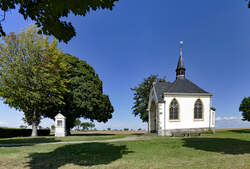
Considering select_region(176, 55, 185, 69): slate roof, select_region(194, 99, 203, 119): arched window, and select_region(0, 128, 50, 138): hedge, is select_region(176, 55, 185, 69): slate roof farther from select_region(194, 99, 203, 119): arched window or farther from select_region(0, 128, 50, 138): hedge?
select_region(0, 128, 50, 138): hedge

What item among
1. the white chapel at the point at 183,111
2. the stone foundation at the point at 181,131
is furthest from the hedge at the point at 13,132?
the white chapel at the point at 183,111

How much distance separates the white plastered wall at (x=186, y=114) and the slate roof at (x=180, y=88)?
906 mm

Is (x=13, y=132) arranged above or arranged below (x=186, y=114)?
below

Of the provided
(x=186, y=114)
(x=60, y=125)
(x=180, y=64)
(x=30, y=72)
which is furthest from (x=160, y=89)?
(x=30, y=72)

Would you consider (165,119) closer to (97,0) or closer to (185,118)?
(185,118)

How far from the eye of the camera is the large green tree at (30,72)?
20500 millimetres

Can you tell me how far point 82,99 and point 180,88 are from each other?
15814 mm

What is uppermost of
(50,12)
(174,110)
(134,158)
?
(50,12)

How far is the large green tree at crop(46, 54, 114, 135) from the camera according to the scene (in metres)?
24.0

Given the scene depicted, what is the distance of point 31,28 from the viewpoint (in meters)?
22.6

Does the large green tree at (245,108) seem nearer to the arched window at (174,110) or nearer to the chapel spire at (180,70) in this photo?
the chapel spire at (180,70)

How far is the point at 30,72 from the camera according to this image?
21500 millimetres

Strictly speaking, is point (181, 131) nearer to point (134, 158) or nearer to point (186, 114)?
point (186, 114)

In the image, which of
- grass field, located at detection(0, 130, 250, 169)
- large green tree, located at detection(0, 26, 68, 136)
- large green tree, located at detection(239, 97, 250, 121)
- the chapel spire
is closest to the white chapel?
the chapel spire
